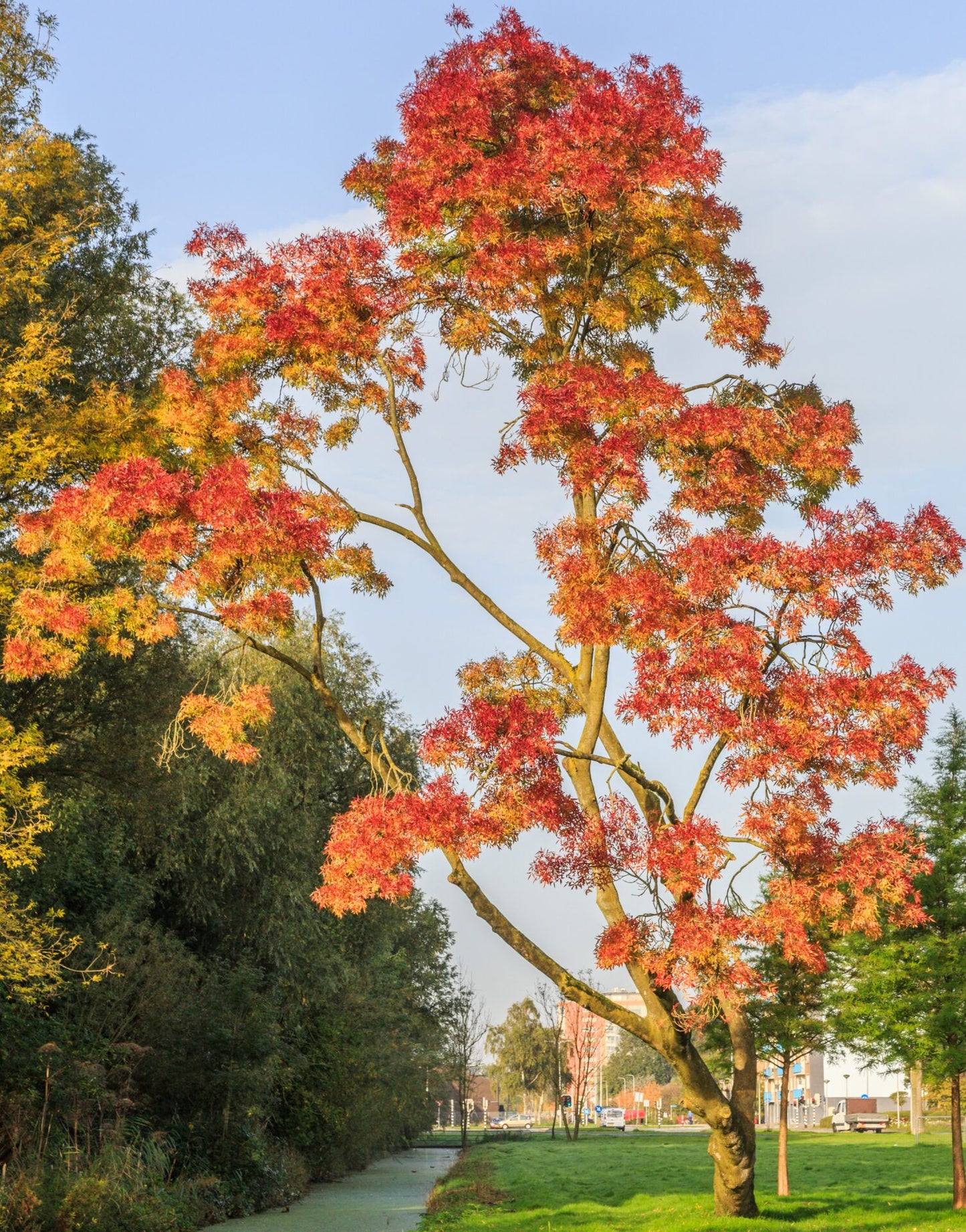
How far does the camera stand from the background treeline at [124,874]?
48.6 feet

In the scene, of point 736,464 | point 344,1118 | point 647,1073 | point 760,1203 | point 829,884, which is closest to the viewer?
point 829,884

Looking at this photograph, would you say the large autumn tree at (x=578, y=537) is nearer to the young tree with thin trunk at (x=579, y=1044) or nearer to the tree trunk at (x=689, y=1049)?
the tree trunk at (x=689, y=1049)

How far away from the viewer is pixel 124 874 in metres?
21.2

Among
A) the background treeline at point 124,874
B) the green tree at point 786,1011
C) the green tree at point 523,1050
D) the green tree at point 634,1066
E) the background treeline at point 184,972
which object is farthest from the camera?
the green tree at point 634,1066

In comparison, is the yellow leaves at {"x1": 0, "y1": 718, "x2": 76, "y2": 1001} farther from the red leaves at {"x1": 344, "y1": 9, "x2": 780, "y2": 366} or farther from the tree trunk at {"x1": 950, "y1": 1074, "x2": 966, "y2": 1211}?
the tree trunk at {"x1": 950, "y1": 1074, "x2": 966, "y2": 1211}

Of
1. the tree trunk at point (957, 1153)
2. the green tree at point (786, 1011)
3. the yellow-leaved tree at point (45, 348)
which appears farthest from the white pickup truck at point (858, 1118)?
the yellow-leaved tree at point (45, 348)

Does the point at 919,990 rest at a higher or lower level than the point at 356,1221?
higher

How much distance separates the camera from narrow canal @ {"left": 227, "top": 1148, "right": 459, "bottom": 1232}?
702 inches

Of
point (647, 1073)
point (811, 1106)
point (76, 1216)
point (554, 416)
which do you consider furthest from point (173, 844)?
point (647, 1073)

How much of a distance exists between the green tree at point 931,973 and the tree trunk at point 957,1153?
0.07 ft

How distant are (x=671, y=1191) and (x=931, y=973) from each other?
283 inches

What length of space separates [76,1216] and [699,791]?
7.46 m

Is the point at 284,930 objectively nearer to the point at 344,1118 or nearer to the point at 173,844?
the point at 173,844

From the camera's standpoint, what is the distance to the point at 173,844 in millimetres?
22812
